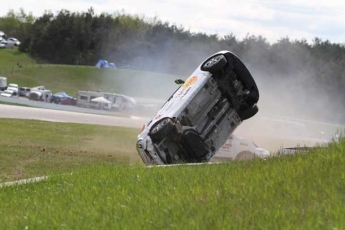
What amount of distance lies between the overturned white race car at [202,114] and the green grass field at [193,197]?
10.0 feet

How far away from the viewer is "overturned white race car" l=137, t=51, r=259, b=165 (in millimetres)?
14125

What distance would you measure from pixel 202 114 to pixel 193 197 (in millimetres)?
7889

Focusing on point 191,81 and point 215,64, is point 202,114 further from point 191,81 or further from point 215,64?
point 215,64

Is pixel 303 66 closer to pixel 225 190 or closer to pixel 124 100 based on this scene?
pixel 124 100

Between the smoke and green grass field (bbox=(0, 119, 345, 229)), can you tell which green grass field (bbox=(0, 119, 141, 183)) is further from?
the smoke

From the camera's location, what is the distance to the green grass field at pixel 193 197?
596cm

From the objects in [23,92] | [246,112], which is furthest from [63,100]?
[246,112]

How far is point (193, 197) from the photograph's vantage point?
707 cm

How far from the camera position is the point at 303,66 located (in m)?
43.4

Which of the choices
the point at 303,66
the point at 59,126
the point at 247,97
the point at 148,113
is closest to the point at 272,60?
the point at 303,66

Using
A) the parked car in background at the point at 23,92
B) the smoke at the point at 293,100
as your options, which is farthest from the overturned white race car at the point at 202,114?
the parked car in background at the point at 23,92

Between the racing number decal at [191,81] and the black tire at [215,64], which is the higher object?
the black tire at [215,64]

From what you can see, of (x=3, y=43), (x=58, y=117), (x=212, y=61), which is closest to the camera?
(x=212, y=61)

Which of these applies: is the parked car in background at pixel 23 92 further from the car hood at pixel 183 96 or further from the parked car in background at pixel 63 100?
the car hood at pixel 183 96
